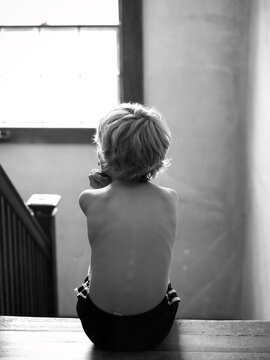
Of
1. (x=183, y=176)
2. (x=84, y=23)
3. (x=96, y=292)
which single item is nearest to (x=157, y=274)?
(x=96, y=292)

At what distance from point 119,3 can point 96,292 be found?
7.33 feet

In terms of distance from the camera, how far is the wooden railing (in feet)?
7.66

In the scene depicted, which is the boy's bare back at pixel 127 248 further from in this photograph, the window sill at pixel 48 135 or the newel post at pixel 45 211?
the window sill at pixel 48 135

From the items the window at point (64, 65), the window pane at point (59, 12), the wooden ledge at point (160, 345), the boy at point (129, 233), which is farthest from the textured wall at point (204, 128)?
the boy at point (129, 233)

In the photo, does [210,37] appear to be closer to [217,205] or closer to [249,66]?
[249,66]

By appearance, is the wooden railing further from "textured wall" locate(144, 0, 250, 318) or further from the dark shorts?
"textured wall" locate(144, 0, 250, 318)

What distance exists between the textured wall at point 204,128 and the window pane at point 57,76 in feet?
0.97

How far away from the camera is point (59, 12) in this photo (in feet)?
11.7

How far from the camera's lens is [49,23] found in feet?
11.8

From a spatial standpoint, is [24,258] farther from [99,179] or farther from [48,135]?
[48,135]

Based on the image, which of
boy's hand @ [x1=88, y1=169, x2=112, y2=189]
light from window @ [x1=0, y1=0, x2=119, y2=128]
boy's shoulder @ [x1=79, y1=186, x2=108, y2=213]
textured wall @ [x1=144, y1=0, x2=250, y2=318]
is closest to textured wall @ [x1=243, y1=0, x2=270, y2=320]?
textured wall @ [x1=144, y1=0, x2=250, y2=318]

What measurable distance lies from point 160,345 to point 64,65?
7.44 feet

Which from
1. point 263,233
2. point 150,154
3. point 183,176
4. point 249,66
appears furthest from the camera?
point 183,176

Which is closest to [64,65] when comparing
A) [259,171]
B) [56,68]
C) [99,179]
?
[56,68]
